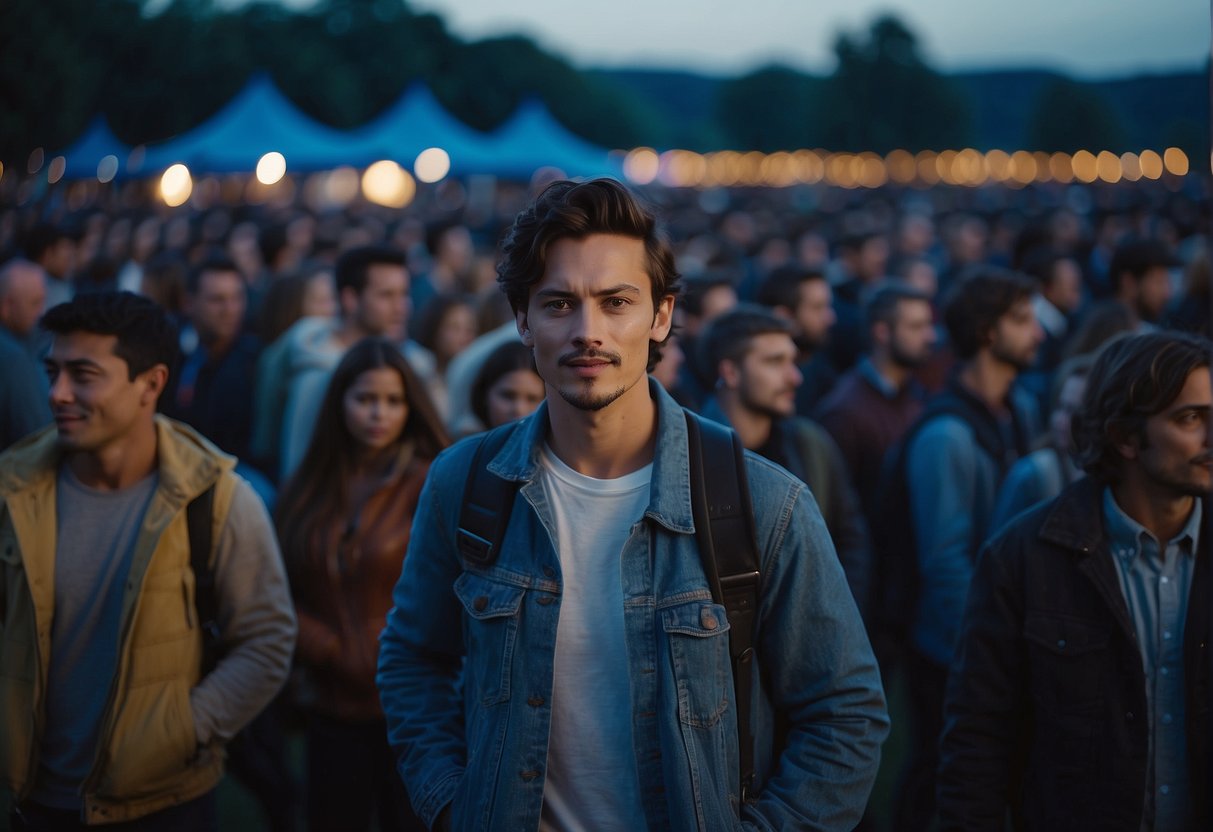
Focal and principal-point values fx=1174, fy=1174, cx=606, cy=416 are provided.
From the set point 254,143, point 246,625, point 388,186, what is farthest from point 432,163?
point 246,625

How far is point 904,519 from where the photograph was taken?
472 centimetres

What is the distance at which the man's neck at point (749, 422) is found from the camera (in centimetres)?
469

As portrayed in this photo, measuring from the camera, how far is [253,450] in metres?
6.21

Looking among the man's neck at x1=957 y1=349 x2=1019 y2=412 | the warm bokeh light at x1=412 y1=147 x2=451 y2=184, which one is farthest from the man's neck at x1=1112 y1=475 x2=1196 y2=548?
the warm bokeh light at x1=412 y1=147 x2=451 y2=184

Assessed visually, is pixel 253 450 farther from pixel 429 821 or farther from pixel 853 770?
pixel 853 770

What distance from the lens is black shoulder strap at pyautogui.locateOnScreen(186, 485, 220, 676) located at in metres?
3.31

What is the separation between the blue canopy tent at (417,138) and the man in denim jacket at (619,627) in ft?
67.5

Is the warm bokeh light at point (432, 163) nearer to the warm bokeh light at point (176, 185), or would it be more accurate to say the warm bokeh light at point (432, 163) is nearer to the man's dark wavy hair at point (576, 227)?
the warm bokeh light at point (176, 185)

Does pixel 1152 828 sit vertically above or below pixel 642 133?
below

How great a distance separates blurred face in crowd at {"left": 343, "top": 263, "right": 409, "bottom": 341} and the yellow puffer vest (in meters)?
2.89

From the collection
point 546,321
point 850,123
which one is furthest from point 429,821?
point 850,123

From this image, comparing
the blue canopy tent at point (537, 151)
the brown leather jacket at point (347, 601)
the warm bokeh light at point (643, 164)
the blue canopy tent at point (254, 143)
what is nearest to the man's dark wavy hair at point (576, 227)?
the brown leather jacket at point (347, 601)

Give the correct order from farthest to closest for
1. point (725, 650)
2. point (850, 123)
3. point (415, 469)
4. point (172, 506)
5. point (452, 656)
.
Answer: point (850, 123)
point (415, 469)
point (172, 506)
point (452, 656)
point (725, 650)

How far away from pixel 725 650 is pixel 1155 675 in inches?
44.9
